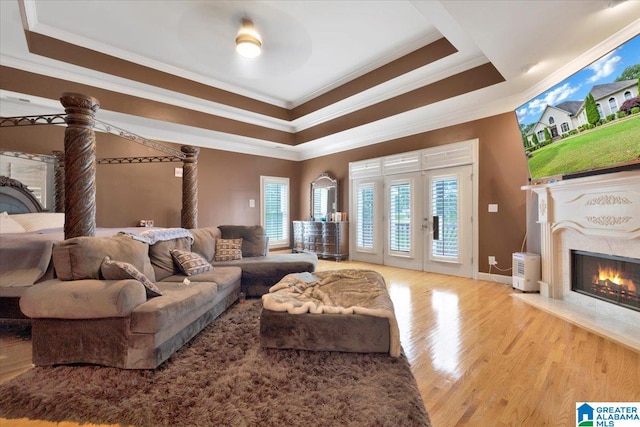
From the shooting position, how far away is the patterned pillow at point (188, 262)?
2982mm

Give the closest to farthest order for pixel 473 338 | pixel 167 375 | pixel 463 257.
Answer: pixel 167 375, pixel 473 338, pixel 463 257

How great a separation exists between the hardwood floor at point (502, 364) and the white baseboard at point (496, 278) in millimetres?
1007

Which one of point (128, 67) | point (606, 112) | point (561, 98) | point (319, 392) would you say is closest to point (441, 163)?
point (561, 98)

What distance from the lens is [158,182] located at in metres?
5.52

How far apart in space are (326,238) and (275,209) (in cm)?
180

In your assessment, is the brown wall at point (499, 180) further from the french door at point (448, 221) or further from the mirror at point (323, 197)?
the mirror at point (323, 197)

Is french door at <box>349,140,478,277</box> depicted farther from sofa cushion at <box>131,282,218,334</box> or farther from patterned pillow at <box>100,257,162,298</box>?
patterned pillow at <box>100,257,162,298</box>

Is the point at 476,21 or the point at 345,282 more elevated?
the point at 476,21

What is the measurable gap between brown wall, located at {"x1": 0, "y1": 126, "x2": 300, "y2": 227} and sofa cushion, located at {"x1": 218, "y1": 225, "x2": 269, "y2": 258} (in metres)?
2.17

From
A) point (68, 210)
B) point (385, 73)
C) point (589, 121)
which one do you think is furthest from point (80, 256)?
point (589, 121)

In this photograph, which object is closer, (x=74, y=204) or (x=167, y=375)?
(x=167, y=375)

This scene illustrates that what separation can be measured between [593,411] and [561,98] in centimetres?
298

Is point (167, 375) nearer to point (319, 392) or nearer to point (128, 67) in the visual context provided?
point (319, 392)

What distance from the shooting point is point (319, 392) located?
164cm
